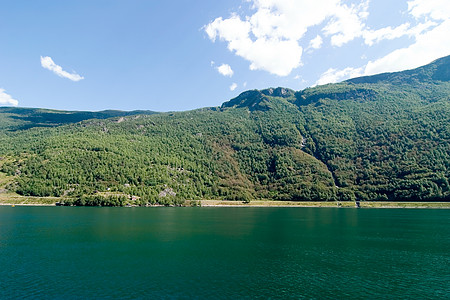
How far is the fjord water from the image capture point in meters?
37.8

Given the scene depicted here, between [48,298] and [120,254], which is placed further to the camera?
[120,254]

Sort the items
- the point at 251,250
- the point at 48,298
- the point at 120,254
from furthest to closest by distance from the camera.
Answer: the point at 251,250
the point at 120,254
the point at 48,298

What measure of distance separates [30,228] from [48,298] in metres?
63.4

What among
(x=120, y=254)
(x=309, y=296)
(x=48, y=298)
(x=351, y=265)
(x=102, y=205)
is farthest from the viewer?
(x=102, y=205)

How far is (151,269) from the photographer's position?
46594 millimetres

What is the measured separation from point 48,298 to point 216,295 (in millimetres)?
20358

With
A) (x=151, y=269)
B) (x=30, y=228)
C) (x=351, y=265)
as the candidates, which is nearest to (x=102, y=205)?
(x=30, y=228)

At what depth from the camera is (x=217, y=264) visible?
50500 mm

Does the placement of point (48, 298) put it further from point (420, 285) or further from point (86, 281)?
point (420, 285)

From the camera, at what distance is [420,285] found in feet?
136

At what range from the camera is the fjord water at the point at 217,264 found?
124 ft

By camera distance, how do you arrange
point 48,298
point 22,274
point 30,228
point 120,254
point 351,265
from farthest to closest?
1. point 30,228
2. point 120,254
3. point 351,265
4. point 22,274
5. point 48,298

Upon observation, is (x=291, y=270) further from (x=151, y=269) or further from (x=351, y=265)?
(x=151, y=269)

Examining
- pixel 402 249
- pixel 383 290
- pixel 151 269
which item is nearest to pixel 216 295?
pixel 151 269
